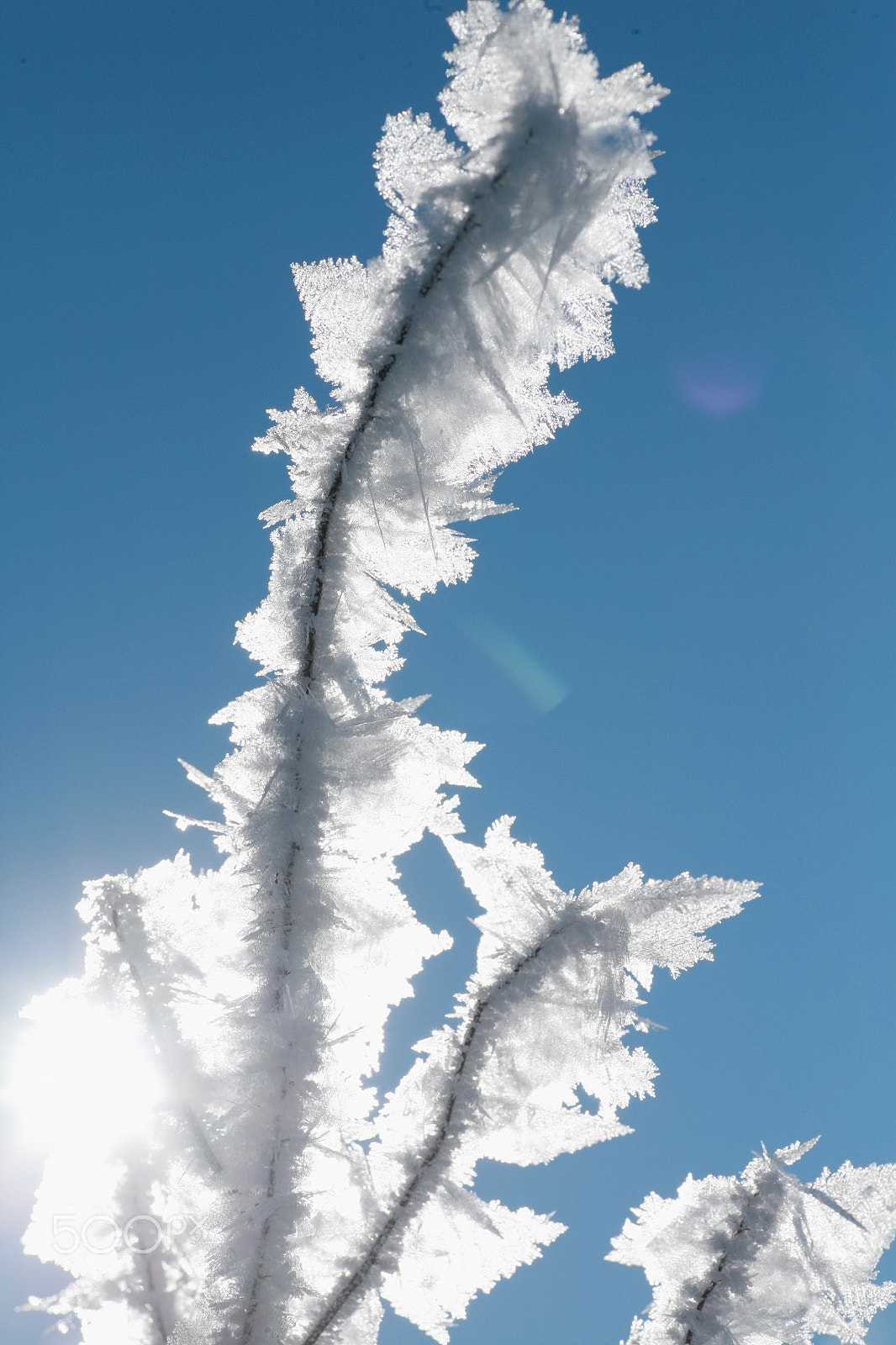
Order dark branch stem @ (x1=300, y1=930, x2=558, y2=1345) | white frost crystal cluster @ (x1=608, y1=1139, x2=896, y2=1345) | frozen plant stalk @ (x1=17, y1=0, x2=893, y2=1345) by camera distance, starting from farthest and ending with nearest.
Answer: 1. white frost crystal cluster @ (x1=608, y1=1139, x2=896, y2=1345)
2. dark branch stem @ (x1=300, y1=930, x2=558, y2=1345)
3. frozen plant stalk @ (x1=17, y1=0, x2=893, y2=1345)

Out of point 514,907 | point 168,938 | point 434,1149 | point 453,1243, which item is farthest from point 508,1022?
point 168,938

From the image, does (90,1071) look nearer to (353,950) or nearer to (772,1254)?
(353,950)

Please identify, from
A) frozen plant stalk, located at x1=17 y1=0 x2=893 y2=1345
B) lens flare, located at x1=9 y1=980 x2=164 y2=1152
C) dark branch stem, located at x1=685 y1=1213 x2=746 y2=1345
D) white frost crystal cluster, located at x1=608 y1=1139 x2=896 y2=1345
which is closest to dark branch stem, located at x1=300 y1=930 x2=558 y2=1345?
frozen plant stalk, located at x1=17 y1=0 x2=893 y2=1345

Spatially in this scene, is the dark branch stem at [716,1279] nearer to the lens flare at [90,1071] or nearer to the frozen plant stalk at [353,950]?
the frozen plant stalk at [353,950]

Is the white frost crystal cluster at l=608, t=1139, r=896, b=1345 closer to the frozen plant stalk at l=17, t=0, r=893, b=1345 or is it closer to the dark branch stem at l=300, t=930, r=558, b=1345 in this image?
the frozen plant stalk at l=17, t=0, r=893, b=1345

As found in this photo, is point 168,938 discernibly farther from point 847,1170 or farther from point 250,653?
point 847,1170

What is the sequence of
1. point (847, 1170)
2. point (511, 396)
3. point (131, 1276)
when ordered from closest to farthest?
point (511, 396) → point (131, 1276) → point (847, 1170)

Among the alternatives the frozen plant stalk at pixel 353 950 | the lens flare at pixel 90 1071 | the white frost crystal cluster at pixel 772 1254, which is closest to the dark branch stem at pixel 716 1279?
the white frost crystal cluster at pixel 772 1254

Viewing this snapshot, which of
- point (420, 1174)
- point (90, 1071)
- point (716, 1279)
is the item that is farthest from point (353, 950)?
point (716, 1279)
